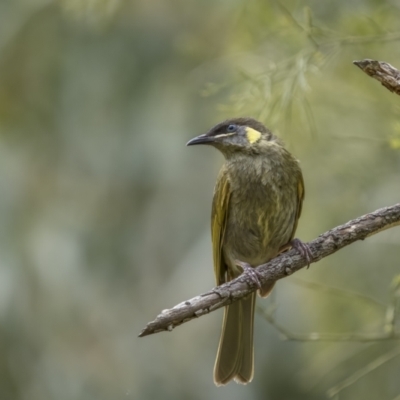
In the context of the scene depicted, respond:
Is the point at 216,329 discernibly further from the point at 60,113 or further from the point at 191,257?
the point at 60,113

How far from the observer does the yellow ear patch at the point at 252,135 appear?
15.2 ft

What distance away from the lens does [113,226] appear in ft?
24.5

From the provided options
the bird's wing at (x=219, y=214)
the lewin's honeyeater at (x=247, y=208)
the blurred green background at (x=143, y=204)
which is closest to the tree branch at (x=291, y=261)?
the lewin's honeyeater at (x=247, y=208)

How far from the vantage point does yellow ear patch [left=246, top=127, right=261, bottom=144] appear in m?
4.64

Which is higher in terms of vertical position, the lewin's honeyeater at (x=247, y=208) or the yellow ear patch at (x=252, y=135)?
the yellow ear patch at (x=252, y=135)

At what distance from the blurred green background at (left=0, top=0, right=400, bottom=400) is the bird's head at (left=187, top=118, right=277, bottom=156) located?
82 centimetres

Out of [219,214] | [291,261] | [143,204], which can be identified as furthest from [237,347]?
[143,204]

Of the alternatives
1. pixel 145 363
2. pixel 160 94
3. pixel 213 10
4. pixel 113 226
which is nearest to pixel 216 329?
pixel 145 363

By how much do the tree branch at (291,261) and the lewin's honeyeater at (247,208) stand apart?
632 mm

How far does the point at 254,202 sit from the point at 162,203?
3.34 m

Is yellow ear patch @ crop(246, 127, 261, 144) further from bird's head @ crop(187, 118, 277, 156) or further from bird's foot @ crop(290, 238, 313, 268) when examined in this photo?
bird's foot @ crop(290, 238, 313, 268)

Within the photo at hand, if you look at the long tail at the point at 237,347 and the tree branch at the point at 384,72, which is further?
the long tail at the point at 237,347

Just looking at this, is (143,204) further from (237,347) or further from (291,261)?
(291,261)

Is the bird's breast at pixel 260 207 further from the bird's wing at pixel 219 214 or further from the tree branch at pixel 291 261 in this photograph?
the tree branch at pixel 291 261
